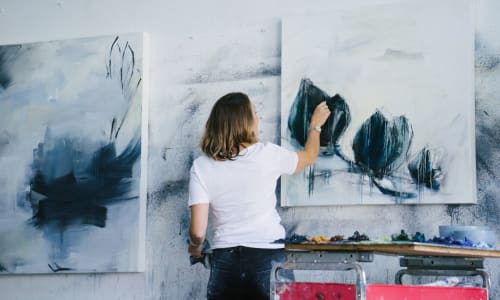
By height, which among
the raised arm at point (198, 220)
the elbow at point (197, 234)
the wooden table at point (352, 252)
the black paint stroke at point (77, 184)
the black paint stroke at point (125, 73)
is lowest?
the wooden table at point (352, 252)

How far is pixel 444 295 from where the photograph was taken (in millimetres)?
2807

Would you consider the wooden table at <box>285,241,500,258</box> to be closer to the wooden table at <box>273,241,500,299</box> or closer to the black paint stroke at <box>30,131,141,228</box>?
the wooden table at <box>273,241,500,299</box>

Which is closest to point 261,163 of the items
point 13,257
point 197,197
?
point 197,197

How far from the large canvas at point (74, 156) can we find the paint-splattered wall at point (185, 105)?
0.24 feet

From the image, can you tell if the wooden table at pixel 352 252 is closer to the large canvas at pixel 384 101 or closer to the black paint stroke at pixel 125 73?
the large canvas at pixel 384 101

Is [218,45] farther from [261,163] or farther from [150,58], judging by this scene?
[261,163]

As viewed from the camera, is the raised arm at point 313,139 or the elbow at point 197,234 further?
the raised arm at point 313,139

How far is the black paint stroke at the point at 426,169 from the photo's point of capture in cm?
353

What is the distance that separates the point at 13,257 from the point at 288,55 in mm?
1646

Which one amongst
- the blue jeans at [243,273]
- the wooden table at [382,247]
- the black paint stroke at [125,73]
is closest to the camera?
the wooden table at [382,247]

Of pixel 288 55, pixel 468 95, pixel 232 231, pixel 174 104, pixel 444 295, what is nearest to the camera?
pixel 444 295

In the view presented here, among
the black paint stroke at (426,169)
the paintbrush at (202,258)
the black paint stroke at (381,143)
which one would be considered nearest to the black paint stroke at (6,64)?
the paintbrush at (202,258)

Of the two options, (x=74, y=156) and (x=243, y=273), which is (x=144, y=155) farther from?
(x=243, y=273)

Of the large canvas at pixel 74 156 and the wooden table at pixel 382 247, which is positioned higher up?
the large canvas at pixel 74 156
